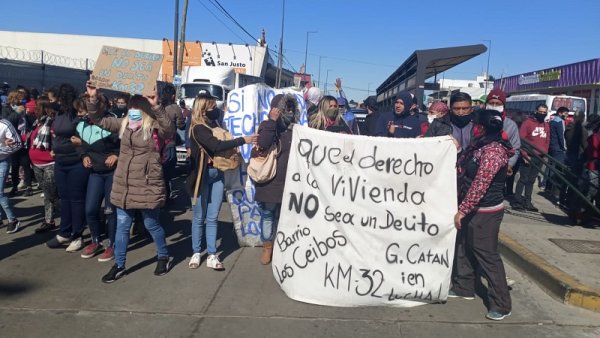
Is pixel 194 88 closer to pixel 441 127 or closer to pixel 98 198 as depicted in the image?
pixel 98 198

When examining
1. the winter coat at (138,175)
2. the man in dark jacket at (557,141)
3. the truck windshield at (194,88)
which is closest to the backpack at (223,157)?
the winter coat at (138,175)

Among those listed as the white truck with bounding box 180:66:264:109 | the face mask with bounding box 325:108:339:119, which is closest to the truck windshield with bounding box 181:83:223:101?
the white truck with bounding box 180:66:264:109

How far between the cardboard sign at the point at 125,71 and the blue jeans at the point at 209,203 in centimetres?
156

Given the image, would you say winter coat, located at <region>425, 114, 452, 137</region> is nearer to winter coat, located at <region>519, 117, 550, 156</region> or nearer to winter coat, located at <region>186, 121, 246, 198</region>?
winter coat, located at <region>186, 121, 246, 198</region>

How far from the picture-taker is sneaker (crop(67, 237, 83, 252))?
5.68 meters

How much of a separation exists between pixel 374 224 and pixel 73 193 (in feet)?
11.1

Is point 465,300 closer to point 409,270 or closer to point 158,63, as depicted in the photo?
point 409,270

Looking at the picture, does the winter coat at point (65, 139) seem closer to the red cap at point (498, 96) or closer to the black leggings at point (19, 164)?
the black leggings at point (19, 164)

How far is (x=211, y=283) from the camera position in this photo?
15.9 ft

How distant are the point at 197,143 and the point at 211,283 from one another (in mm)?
1351

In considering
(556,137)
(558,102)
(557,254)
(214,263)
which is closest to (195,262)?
(214,263)

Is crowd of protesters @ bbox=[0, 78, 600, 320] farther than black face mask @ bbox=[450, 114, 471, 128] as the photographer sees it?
No

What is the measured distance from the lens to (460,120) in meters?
5.07

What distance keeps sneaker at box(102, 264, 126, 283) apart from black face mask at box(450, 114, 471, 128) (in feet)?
11.8
